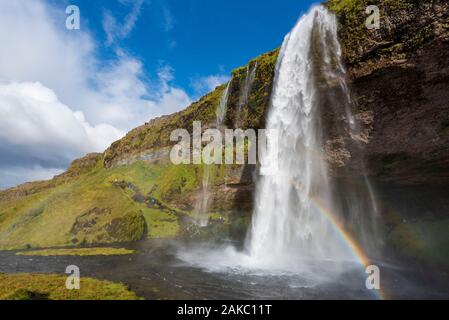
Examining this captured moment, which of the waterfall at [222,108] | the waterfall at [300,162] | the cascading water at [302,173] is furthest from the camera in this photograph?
the waterfall at [222,108]

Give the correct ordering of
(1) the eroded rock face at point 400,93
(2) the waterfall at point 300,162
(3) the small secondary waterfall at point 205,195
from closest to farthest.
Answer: (1) the eroded rock face at point 400,93
(2) the waterfall at point 300,162
(3) the small secondary waterfall at point 205,195

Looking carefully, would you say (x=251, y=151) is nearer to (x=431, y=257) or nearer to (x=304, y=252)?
(x=304, y=252)

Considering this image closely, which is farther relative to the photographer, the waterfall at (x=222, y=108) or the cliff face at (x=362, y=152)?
the waterfall at (x=222, y=108)

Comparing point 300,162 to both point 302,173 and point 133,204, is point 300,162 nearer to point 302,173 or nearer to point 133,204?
point 302,173

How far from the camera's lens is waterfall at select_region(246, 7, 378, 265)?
106 ft

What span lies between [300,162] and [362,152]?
22.2 feet

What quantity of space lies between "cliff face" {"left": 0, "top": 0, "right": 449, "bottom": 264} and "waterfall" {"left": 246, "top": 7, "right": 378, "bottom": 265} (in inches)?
56.3

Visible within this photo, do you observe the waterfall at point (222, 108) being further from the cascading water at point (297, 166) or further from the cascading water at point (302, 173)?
the cascading water at point (302, 173)

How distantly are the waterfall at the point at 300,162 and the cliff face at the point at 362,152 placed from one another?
1431 millimetres

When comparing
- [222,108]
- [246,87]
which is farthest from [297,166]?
[222,108]

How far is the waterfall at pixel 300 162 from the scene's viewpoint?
32344mm

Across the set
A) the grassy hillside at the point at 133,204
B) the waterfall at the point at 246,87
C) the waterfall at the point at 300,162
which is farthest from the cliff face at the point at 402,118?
the waterfall at the point at 246,87

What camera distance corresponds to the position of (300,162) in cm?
3528
